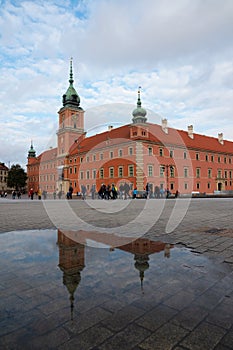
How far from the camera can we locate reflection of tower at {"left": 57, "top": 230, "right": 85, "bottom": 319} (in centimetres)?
282

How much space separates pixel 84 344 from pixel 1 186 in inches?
4062

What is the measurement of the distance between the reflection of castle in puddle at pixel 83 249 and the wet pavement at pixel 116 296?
0.05 feet

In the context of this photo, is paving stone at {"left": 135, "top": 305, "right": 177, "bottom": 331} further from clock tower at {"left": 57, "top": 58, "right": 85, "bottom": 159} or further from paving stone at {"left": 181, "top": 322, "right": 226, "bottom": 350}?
clock tower at {"left": 57, "top": 58, "right": 85, "bottom": 159}

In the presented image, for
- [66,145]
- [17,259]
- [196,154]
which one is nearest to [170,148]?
[196,154]

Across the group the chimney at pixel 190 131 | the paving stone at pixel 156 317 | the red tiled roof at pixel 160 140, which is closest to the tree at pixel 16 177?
the red tiled roof at pixel 160 140

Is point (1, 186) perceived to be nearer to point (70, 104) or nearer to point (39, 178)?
point (39, 178)

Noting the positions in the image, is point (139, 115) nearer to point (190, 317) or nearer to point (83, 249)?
point (83, 249)

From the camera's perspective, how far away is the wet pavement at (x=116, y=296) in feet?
5.98

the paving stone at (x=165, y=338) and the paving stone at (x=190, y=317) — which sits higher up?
the paving stone at (x=190, y=317)

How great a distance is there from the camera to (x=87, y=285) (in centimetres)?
278

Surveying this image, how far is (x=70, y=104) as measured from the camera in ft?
203

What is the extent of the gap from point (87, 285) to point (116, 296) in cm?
43

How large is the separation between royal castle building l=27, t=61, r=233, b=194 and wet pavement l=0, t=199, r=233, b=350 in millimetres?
28711

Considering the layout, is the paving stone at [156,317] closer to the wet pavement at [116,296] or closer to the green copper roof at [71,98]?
the wet pavement at [116,296]
